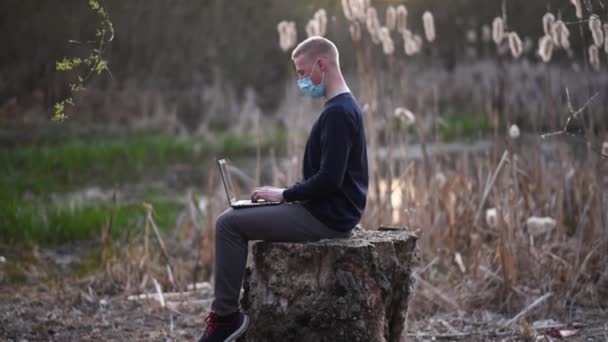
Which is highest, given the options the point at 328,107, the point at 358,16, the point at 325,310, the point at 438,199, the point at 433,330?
the point at 358,16

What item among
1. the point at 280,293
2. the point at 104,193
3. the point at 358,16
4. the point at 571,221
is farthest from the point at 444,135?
the point at 280,293

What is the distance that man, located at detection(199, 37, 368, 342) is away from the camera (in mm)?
3338

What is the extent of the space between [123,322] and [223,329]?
1.30 meters

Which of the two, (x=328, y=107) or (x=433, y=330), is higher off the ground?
(x=328, y=107)

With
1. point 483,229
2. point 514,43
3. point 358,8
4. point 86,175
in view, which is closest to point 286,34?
point 358,8

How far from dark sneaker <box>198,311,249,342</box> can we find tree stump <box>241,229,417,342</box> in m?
0.10

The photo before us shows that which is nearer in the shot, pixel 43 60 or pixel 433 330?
pixel 433 330

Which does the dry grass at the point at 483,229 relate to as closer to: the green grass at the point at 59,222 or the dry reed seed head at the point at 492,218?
the dry reed seed head at the point at 492,218

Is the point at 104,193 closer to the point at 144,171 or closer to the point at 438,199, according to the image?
the point at 144,171

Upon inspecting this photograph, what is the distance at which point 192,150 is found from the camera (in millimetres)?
10086

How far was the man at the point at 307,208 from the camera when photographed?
334cm

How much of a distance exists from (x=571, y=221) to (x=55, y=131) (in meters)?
6.43

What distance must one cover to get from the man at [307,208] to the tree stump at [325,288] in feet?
0.28

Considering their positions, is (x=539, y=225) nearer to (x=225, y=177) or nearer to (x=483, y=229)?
(x=483, y=229)
